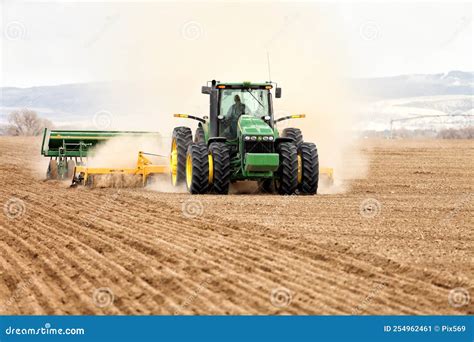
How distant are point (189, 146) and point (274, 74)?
8.33 metres

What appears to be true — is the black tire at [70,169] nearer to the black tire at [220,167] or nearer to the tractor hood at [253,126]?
the black tire at [220,167]

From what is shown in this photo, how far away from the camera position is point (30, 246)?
11008mm

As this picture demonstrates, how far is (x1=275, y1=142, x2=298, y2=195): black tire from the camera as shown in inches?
651

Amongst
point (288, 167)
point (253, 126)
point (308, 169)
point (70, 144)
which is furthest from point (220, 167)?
point (70, 144)

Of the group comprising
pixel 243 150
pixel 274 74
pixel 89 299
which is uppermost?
pixel 274 74

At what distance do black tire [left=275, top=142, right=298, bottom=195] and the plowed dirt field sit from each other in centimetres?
45

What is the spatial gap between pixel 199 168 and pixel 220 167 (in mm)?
403

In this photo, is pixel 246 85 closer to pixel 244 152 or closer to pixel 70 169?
pixel 244 152

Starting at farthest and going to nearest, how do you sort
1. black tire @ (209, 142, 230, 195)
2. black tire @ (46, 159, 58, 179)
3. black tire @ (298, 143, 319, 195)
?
black tire @ (46, 159, 58, 179), black tire @ (298, 143, 319, 195), black tire @ (209, 142, 230, 195)

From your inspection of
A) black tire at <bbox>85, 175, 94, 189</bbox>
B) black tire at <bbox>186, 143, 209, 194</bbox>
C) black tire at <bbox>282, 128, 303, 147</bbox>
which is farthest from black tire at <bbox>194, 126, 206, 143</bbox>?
black tire at <bbox>85, 175, 94, 189</bbox>

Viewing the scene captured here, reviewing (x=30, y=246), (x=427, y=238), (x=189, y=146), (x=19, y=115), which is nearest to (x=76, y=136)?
(x=189, y=146)

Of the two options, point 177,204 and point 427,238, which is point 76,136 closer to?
point 177,204

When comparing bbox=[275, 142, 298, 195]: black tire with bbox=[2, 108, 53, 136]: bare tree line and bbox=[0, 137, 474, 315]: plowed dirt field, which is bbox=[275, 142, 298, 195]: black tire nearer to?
bbox=[0, 137, 474, 315]: plowed dirt field

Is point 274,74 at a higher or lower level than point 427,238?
higher
